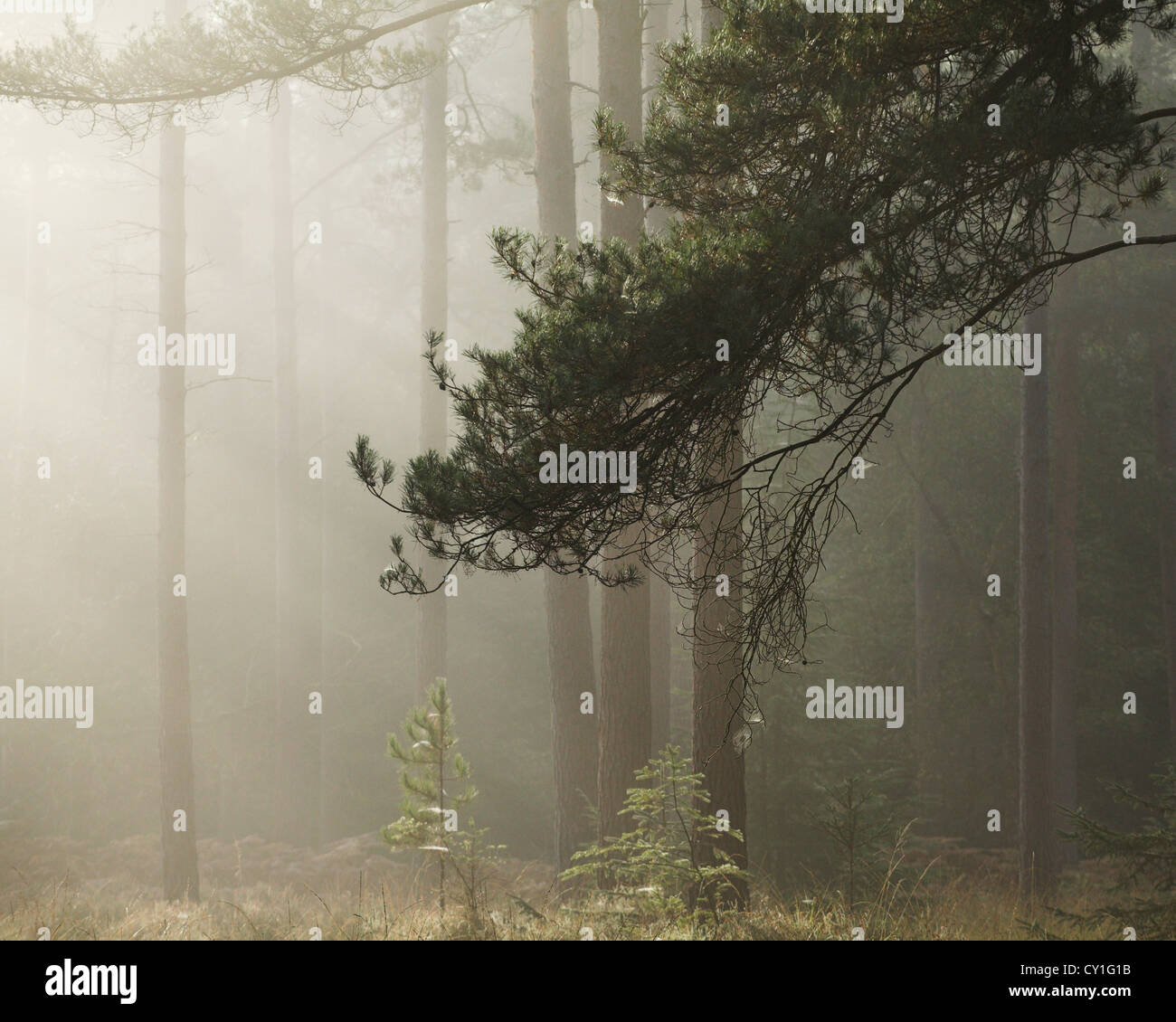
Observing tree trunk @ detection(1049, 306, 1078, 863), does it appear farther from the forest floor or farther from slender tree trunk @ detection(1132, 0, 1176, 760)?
the forest floor

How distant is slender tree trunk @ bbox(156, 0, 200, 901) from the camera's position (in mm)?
12812

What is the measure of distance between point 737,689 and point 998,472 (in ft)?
38.2

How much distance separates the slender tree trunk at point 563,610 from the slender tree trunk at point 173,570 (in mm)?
5257

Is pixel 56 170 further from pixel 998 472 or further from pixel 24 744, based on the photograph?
pixel 998 472

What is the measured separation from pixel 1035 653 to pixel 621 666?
6.33 metres

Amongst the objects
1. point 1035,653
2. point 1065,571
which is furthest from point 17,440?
point 1065,571

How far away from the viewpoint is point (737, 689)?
27.5 ft

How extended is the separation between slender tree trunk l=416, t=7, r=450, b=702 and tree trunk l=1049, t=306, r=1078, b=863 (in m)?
9.46

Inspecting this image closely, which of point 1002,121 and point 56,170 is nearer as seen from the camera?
point 1002,121

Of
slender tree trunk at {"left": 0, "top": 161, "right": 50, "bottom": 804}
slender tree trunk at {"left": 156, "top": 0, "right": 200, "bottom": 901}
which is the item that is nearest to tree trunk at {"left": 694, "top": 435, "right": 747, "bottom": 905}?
slender tree trunk at {"left": 156, "top": 0, "right": 200, "bottom": 901}

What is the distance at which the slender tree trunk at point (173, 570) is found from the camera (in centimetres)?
1281
